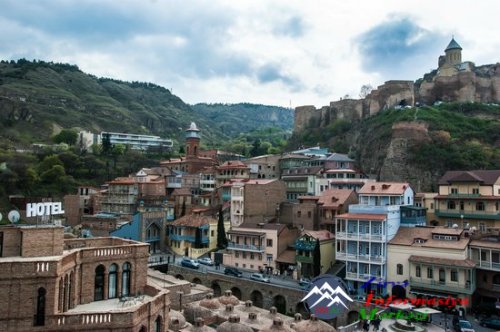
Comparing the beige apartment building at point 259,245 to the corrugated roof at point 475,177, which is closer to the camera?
the corrugated roof at point 475,177

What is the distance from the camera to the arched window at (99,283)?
23234 millimetres

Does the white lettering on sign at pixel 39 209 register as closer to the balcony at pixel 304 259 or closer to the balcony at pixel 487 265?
the balcony at pixel 304 259

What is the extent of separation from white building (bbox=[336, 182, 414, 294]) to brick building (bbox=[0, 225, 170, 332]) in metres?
29.6

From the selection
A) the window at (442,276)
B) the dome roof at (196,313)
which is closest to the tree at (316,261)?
the window at (442,276)

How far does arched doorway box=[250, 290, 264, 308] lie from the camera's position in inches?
1976

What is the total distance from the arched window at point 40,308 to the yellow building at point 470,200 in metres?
47.5

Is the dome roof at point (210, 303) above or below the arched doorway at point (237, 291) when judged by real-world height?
above

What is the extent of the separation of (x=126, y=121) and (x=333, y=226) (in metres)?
132

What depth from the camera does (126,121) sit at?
171750 mm

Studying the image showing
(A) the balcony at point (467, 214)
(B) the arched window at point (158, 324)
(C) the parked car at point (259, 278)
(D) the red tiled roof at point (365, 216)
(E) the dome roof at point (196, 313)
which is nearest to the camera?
(B) the arched window at point (158, 324)

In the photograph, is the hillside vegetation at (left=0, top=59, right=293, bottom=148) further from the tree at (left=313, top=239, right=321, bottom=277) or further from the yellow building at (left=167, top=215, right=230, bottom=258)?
the tree at (left=313, top=239, right=321, bottom=277)

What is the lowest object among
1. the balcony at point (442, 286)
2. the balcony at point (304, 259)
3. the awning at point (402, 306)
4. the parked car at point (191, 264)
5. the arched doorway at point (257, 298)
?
the arched doorway at point (257, 298)

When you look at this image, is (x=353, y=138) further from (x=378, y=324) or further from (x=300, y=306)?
(x=378, y=324)

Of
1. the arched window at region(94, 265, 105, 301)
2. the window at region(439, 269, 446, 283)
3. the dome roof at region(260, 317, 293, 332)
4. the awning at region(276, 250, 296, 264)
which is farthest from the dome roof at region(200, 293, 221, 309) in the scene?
the window at region(439, 269, 446, 283)
